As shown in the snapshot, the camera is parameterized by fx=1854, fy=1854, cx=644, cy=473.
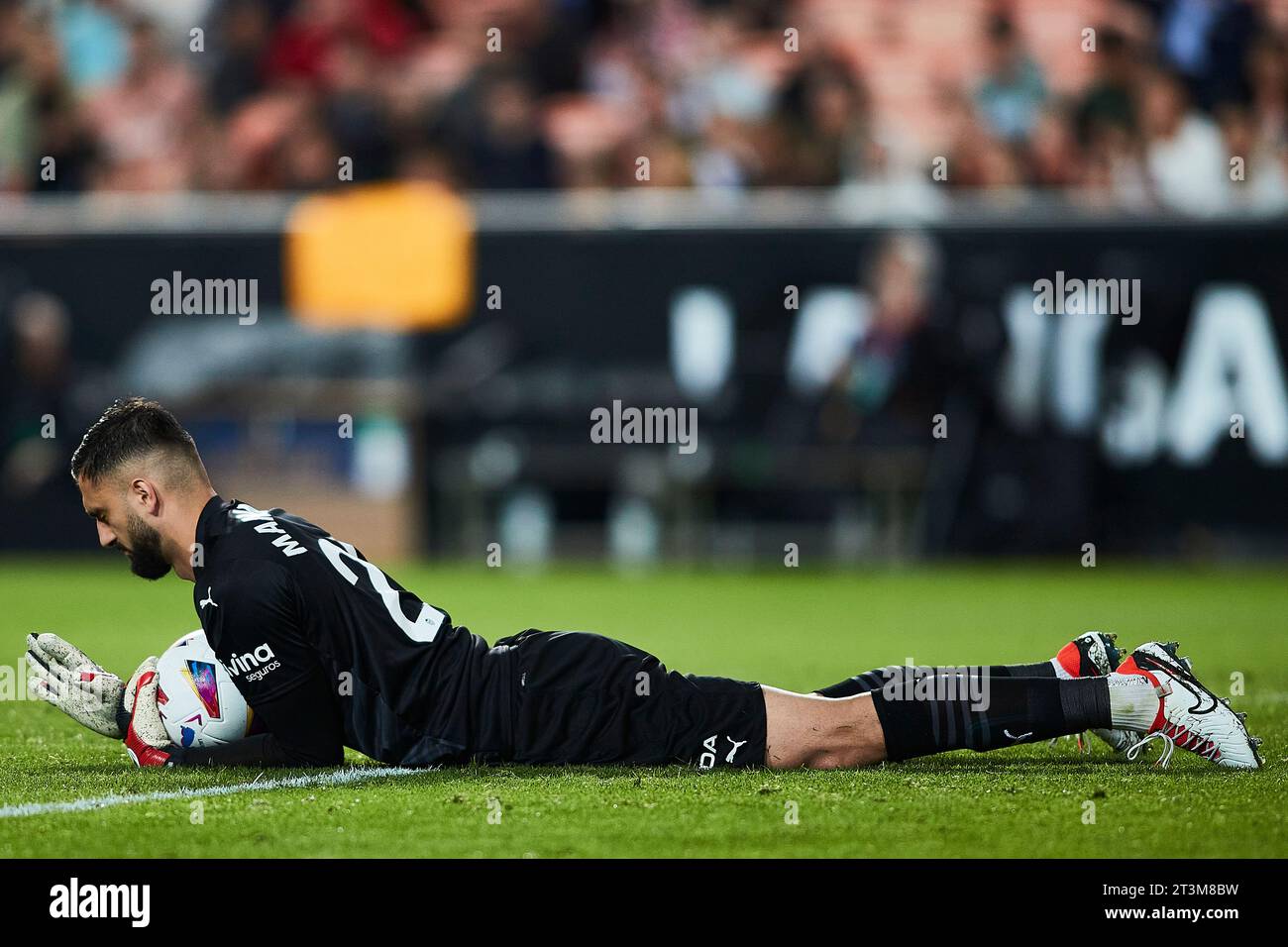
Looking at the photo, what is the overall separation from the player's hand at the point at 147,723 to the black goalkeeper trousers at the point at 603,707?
0.94 metres

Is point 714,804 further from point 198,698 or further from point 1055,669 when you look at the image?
point 198,698

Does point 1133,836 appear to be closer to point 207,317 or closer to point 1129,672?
point 1129,672

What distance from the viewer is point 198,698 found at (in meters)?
5.43

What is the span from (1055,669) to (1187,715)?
1.32 ft

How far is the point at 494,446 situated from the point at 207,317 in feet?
7.98

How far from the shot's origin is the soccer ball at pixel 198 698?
17.7 ft

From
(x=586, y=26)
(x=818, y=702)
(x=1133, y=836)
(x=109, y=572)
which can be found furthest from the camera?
(x=586, y=26)

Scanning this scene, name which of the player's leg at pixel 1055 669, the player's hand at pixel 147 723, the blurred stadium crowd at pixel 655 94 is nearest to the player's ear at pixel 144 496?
the player's hand at pixel 147 723

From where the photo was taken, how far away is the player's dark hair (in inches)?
199

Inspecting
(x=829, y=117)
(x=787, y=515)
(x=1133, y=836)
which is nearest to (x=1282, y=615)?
(x=787, y=515)

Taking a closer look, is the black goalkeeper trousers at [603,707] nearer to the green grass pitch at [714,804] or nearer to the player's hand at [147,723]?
the green grass pitch at [714,804]

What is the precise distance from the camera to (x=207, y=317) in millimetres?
14148

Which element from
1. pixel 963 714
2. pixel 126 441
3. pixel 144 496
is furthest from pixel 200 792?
pixel 963 714

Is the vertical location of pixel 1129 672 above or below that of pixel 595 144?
below
